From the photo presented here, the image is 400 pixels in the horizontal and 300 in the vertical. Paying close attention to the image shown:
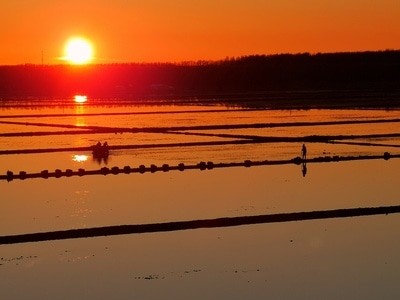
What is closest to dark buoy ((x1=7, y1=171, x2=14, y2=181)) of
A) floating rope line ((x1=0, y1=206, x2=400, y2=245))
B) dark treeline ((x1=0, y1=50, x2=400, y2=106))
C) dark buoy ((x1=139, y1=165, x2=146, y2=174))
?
dark buoy ((x1=139, y1=165, x2=146, y2=174))

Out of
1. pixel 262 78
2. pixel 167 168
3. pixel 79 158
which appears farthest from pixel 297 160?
pixel 262 78

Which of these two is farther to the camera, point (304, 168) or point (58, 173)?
point (304, 168)

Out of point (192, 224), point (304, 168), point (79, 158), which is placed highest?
point (79, 158)

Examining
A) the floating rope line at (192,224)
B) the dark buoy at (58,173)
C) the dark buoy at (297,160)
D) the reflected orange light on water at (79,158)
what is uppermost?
the reflected orange light on water at (79,158)

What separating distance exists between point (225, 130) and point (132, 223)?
6.30 m

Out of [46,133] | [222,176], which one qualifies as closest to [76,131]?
[46,133]

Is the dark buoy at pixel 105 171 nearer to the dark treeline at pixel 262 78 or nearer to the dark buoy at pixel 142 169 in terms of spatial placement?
the dark buoy at pixel 142 169

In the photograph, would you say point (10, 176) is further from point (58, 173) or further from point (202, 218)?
point (202, 218)

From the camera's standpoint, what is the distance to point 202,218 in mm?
5703

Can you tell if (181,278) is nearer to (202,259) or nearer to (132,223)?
(202,259)

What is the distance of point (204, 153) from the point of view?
9.16 meters

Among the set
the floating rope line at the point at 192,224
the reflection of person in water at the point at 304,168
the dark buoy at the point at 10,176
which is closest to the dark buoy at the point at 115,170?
the dark buoy at the point at 10,176

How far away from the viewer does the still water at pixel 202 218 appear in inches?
166

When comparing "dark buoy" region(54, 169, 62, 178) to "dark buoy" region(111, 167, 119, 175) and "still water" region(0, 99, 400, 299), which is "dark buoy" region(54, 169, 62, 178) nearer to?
"still water" region(0, 99, 400, 299)
